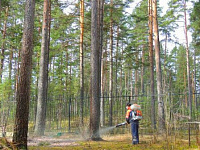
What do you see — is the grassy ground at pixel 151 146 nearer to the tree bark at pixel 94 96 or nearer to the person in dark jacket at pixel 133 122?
the person in dark jacket at pixel 133 122

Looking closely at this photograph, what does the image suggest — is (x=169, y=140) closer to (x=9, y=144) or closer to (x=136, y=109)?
(x=136, y=109)

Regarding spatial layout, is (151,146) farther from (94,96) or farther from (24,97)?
(24,97)

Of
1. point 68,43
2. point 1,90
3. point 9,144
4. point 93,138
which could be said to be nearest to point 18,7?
point 68,43

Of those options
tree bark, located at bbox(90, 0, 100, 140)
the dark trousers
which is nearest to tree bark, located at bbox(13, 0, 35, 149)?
tree bark, located at bbox(90, 0, 100, 140)

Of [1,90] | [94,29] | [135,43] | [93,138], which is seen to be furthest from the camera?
[135,43]

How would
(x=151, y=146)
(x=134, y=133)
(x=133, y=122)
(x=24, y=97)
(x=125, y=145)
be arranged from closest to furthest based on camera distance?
1. (x=24, y=97)
2. (x=151, y=146)
3. (x=125, y=145)
4. (x=134, y=133)
5. (x=133, y=122)

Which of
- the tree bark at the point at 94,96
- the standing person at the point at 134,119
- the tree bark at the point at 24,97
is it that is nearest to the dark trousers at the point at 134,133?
the standing person at the point at 134,119

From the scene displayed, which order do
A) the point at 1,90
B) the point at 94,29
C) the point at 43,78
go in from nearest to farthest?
the point at 94,29, the point at 43,78, the point at 1,90

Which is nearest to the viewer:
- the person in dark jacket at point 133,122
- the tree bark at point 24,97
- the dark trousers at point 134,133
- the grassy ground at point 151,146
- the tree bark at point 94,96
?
the tree bark at point 24,97

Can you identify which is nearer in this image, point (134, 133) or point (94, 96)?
point (134, 133)

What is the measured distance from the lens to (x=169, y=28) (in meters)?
24.3

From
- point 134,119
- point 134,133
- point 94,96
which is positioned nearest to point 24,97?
point 94,96

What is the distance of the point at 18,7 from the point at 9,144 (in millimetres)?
14302

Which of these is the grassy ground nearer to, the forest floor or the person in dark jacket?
the forest floor
